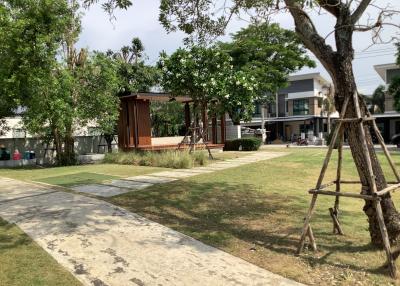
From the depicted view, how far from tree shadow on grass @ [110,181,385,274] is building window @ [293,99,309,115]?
40.1m

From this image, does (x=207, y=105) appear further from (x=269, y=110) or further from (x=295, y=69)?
(x=269, y=110)

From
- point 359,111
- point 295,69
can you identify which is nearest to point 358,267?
point 359,111

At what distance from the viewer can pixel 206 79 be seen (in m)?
17.0

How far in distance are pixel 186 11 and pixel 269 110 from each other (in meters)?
42.9

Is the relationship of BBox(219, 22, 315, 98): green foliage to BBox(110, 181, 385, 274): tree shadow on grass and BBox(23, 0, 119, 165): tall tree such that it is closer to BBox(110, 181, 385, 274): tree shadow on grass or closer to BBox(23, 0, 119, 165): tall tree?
BBox(23, 0, 119, 165): tall tree

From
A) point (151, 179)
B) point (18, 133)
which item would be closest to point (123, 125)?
point (18, 133)

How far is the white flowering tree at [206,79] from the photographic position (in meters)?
16.9

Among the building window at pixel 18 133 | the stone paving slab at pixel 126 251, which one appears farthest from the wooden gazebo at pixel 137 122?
the stone paving slab at pixel 126 251

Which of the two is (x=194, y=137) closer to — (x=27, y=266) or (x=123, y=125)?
(x=123, y=125)

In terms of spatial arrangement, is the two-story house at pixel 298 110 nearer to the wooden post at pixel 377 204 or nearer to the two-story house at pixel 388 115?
the two-story house at pixel 388 115

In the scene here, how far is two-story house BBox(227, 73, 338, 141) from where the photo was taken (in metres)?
48.1

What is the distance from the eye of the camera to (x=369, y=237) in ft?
20.4

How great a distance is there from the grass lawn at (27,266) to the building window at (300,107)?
4552 centimetres

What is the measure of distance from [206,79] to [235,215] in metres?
10.3
